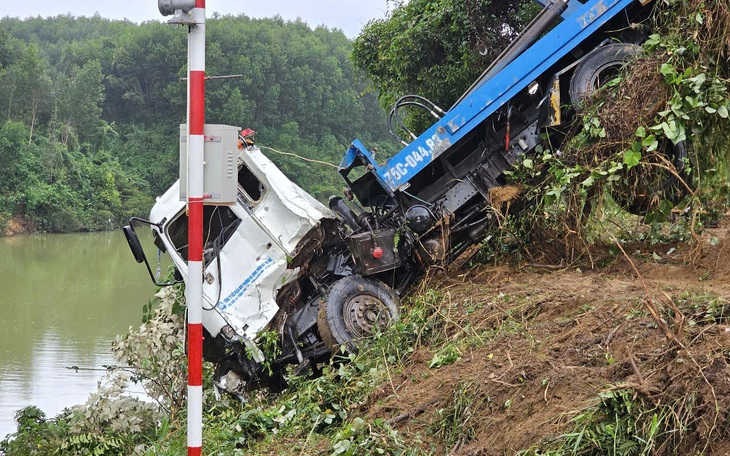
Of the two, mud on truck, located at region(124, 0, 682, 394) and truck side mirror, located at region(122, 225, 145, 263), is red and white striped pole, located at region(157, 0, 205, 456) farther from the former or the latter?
mud on truck, located at region(124, 0, 682, 394)

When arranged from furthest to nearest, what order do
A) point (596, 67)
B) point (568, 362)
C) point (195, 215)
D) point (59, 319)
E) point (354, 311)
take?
point (59, 319) → point (596, 67) → point (354, 311) → point (568, 362) → point (195, 215)

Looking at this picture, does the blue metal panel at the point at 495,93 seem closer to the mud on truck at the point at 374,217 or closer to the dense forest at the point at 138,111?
the mud on truck at the point at 374,217

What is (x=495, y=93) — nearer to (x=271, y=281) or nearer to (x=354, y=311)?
(x=354, y=311)

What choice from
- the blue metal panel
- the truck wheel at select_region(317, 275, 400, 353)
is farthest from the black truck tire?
the truck wheel at select_region(317, 275, 400, 353)

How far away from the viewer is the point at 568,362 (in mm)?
5371

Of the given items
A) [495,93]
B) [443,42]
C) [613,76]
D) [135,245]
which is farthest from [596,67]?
[443,42]

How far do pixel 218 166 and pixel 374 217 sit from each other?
12.9ft

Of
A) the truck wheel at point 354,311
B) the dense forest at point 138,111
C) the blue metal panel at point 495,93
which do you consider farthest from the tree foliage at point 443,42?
the dense forest at point 138,111

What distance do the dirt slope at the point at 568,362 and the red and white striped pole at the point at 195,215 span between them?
1.22m

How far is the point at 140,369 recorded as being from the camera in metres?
9.20

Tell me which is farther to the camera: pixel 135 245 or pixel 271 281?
pixel 271 281

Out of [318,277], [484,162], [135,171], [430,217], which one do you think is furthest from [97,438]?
[135,171]

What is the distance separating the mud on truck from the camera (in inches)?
328

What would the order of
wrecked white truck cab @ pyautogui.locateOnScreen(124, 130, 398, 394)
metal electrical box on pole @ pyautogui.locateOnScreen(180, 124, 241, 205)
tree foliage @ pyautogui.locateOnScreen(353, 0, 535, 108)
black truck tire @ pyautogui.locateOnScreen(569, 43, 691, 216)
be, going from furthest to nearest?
tree foliage @ pyautogui.locateOnScreen(353, 0, 535, 108), wrecked white truck cab @ pyautogui.locateOnScreen(124, 130, 398, 394), black truck tire @ pyautogui.locateOnScreen(569, 43, 691, 216), metal electrical box on pole @ pyautogui.locateOnScreen(180, 124, 241, 205)
